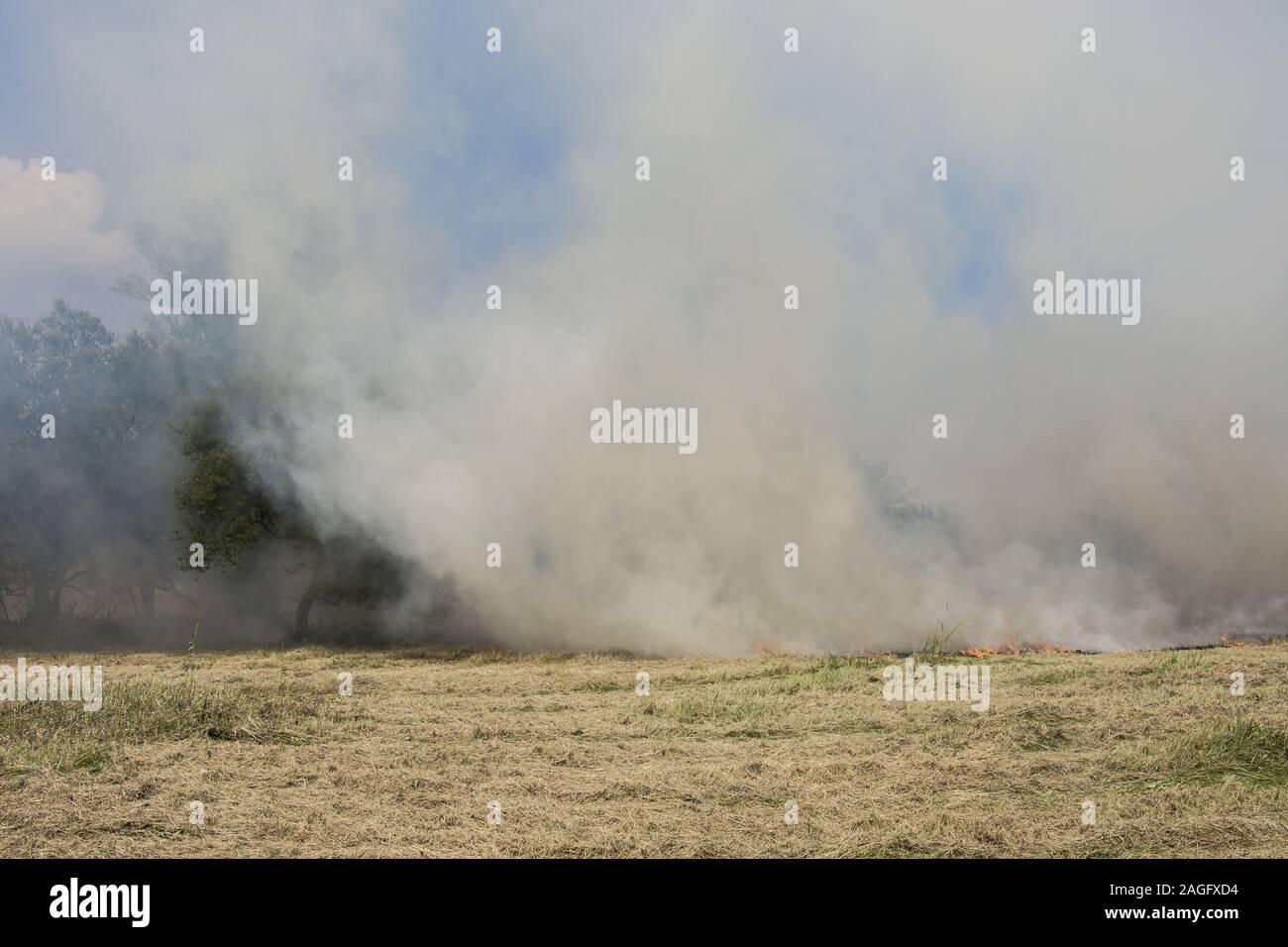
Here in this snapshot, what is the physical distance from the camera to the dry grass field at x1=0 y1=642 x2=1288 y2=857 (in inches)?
347

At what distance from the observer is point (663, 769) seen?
11164 mm

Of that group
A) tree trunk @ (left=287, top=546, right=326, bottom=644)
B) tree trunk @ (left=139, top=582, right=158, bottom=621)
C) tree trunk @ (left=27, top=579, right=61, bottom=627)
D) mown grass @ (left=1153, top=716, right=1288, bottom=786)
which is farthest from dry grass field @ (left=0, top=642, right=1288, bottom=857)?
tree trunk @ (left=27, top=579, right=61, bottom=627)

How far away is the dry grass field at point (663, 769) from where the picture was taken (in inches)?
347

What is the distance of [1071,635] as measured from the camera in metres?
24.6

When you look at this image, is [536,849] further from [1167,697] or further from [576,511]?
[576,511]

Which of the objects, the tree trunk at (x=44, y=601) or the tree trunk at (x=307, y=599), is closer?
the tree trunk at (x=307, y=599)

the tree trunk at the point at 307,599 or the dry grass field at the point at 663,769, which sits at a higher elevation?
the tree trunk at the point at 307,599

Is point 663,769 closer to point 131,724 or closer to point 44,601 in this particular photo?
point 131,724

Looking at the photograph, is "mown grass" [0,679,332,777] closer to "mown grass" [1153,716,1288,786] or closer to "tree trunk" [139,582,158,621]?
"mown grass" [1153,716,1288,786]

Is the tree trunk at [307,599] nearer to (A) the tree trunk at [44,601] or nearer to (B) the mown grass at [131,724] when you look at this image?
(A) the tree trunk at [44,601]

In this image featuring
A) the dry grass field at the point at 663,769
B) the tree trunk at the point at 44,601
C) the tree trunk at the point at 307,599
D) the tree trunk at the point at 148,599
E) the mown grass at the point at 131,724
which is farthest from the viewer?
the tree trunk at the point at 148,599

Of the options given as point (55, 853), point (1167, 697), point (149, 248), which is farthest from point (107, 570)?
point (1167, 697)

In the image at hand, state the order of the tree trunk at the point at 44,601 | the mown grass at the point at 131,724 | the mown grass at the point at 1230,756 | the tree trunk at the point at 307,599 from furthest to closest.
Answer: the tree trunk at the point at 44,601, the tree trunk at the point at 307,599, the mown grass at the point at 131,724, the mown grass at the point at 1230,756

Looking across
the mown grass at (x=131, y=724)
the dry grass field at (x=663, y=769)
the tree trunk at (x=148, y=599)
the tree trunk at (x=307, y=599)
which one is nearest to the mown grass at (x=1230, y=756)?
the dry grass field at (x=663, y=769)
